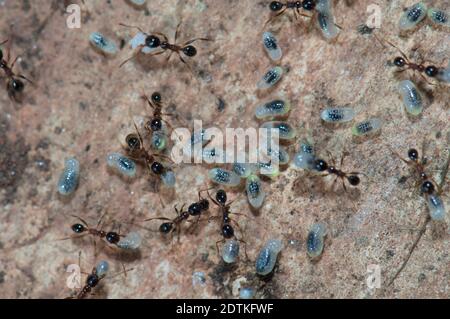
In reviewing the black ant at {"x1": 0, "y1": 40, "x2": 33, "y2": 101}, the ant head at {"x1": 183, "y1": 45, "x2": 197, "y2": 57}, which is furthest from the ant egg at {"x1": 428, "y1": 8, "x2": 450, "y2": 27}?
the black ant at {"x1": 0, "y1": 40, "x2": 33, "y2": 101}

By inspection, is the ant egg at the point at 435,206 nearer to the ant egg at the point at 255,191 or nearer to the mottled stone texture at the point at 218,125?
the mottled stone texture at the point at 218,125

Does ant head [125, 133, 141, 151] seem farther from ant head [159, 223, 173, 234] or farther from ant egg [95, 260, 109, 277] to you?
ant egg [95, 260, 109, 277]

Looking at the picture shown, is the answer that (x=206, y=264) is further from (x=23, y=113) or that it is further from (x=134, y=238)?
(x=23, y=113)

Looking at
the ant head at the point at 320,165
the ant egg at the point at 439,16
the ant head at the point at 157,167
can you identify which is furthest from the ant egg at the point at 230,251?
the ant egg at the point at 439,16

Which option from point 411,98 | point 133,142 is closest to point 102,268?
point 133,142

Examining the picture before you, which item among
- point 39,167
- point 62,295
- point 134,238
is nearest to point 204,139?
point 134,238

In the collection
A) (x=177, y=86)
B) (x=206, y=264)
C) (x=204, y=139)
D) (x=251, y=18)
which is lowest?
(x=206, y=264)

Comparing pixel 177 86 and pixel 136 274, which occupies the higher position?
pixel 177 86
